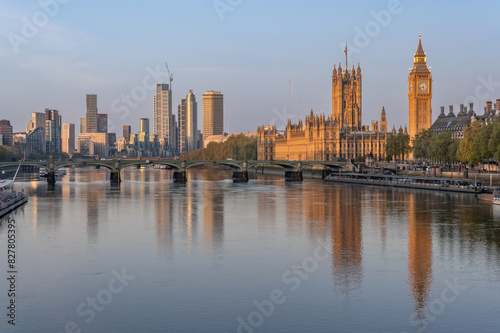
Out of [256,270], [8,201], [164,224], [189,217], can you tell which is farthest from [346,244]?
[8,201]

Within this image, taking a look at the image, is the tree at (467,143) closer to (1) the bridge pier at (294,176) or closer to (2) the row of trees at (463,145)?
(2) the row of trees at (463,145)

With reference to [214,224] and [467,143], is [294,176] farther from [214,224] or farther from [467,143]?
[214,224]


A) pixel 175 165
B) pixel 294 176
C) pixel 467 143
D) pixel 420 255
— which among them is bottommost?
pixel 420 255

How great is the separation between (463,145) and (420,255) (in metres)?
79.2

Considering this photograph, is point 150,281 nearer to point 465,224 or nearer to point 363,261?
point 363,261

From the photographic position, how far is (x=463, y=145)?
407 feet

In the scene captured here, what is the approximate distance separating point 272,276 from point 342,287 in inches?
212

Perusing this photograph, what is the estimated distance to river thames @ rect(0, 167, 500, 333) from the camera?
34656 mm

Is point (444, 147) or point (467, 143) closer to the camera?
point (467, 143)

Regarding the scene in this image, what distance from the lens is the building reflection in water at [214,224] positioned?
5325 cm

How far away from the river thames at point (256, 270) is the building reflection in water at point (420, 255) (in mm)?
122

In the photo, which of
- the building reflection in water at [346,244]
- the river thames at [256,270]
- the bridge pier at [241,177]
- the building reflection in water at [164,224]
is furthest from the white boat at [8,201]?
the bridge pier at [241,177]

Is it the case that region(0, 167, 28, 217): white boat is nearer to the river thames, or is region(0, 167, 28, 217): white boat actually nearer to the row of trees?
the river thames

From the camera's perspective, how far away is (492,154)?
11288cm
